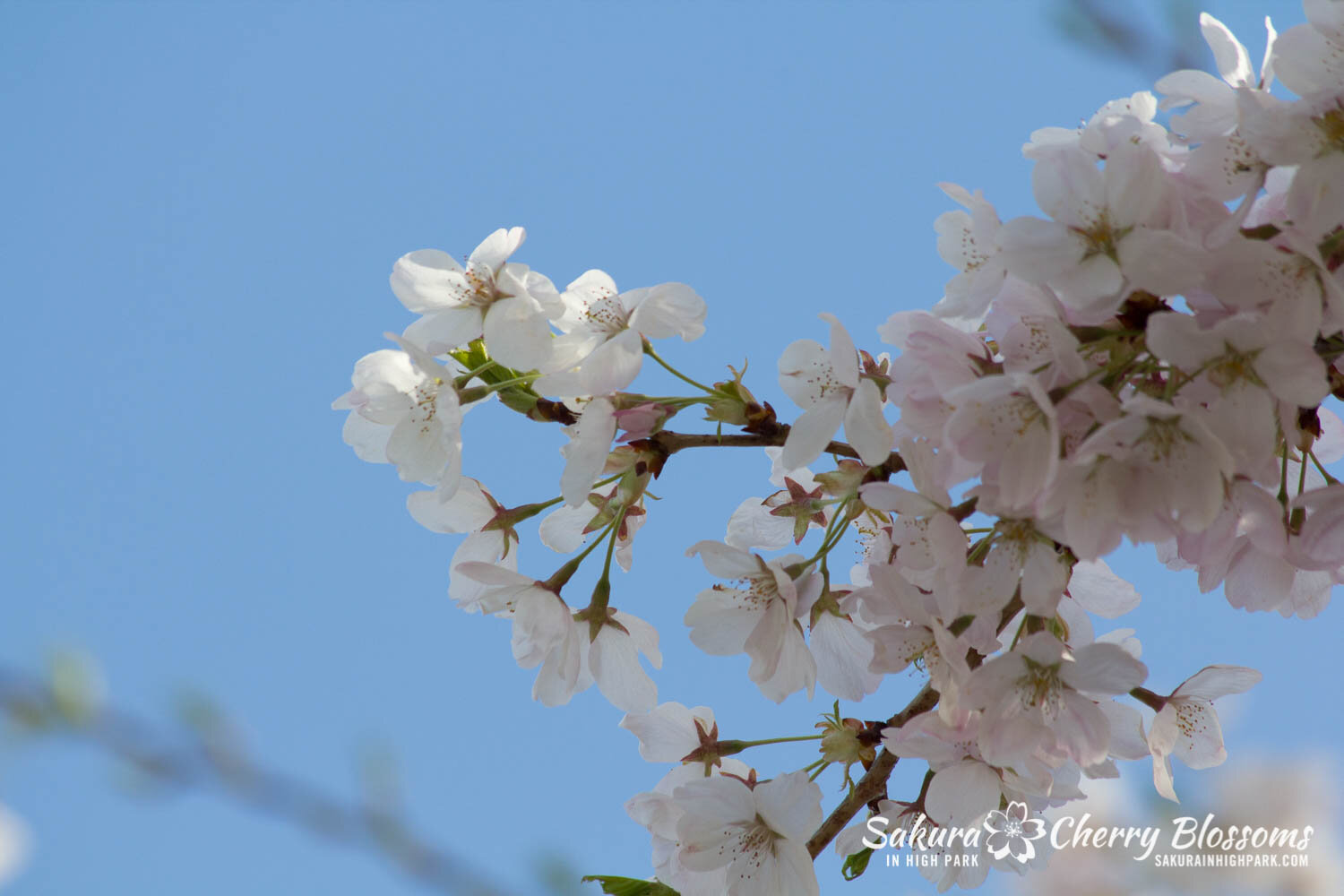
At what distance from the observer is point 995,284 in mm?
521

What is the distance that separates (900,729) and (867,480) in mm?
138

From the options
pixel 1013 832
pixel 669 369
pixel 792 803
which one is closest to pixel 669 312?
pixel 669 369

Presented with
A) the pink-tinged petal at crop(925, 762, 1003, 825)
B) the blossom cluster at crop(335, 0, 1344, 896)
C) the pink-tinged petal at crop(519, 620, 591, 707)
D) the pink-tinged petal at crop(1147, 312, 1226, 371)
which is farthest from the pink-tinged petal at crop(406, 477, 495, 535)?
the pink-tinged petal at crop(1147, 312, 1226, 371)

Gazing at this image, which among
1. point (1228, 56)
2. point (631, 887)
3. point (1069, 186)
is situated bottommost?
point (631, 887)

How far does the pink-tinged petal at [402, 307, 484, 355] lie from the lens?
2.06ft

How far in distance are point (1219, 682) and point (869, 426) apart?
0.32 metres

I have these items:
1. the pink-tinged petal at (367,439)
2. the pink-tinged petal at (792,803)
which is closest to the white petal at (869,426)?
the pink-tinged petal at (792,803)

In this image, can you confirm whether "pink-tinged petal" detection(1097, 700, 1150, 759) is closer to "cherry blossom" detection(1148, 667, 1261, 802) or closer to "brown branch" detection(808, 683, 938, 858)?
"cherry blossom" detection(1148, 667, 1261, 802)

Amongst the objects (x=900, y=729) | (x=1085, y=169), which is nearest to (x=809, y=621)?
(x=900, y=729)

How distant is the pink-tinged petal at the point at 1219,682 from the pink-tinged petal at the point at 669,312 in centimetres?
38

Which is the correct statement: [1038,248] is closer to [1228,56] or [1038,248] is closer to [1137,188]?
[1137,188]

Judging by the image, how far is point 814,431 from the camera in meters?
0.59

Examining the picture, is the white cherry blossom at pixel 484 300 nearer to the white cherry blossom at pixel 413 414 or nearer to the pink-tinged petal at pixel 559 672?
the white cherry blossom at pixel 413 414

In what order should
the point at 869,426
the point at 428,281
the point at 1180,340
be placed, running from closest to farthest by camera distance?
the point at 1180,340, the point at 869,426, the point at 428,281
